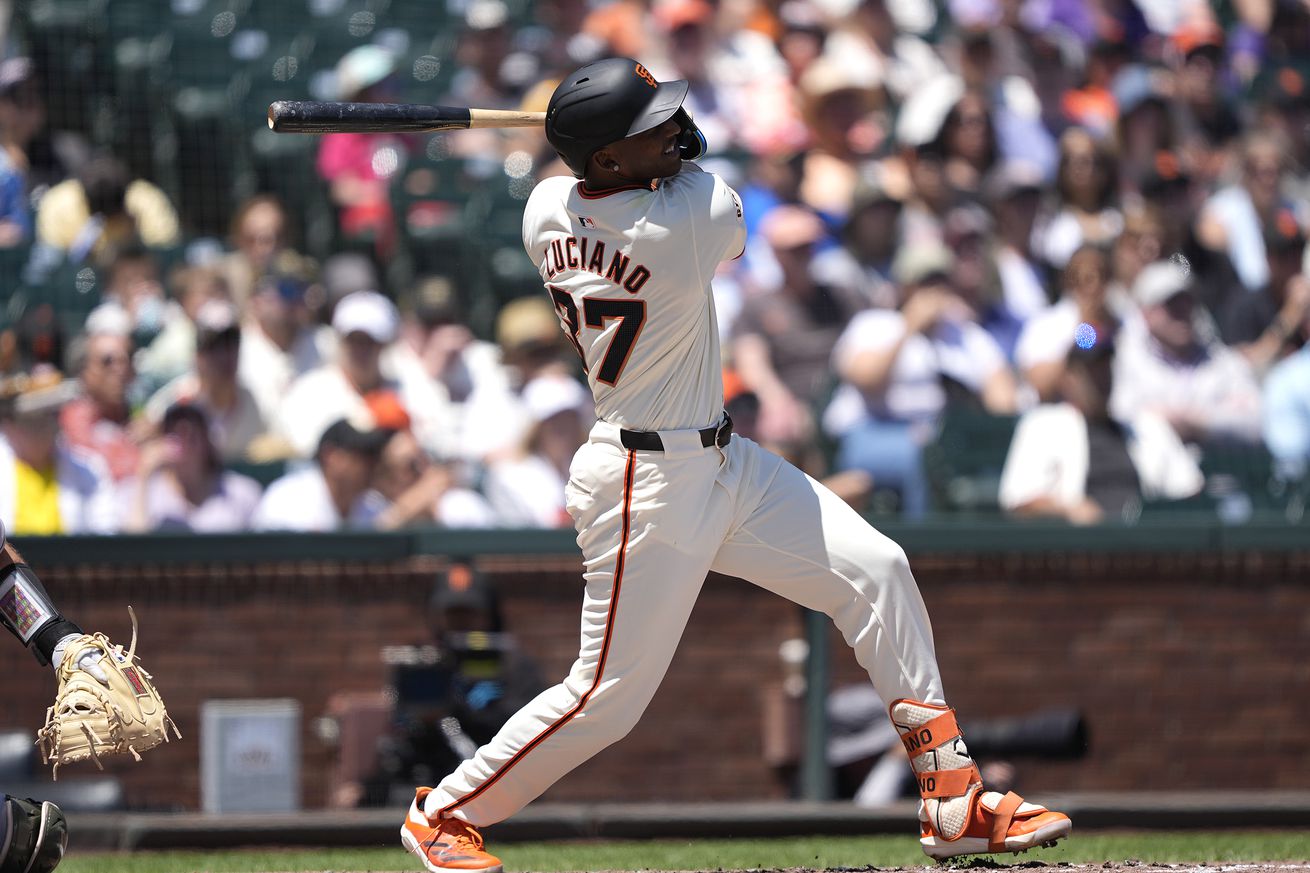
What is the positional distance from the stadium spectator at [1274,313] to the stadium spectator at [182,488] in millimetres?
5153

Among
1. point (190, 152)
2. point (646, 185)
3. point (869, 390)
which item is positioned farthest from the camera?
point (190, 152)

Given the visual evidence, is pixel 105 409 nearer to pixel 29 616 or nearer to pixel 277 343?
pixel 277 343

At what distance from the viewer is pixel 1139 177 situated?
1095 centimetres

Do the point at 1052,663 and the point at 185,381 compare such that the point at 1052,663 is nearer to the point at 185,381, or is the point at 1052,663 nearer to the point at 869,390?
the point at 869,390

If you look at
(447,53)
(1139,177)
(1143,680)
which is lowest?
(1143,680)

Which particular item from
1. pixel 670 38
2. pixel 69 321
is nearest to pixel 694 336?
pixel 69 321

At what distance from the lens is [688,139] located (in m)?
4.49

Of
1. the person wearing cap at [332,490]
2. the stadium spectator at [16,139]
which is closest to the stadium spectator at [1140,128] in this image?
the person wearing cap at [332,490]

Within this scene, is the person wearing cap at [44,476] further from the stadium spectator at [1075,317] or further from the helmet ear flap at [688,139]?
the stadium spectator at [1075,317]

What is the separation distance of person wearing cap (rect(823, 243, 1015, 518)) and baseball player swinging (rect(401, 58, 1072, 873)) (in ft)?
11.9

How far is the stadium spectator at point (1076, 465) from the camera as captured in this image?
8.24 metres

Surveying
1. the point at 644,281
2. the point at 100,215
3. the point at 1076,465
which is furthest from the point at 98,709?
the point at 100,215

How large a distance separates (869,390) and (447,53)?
3.79 meters

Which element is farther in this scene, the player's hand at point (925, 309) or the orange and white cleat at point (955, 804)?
the player's hand at point (925, 309)
